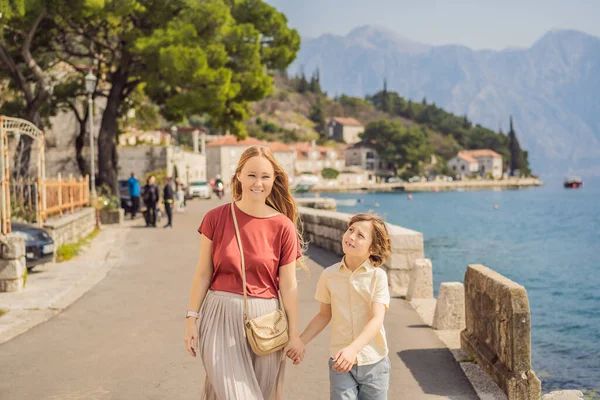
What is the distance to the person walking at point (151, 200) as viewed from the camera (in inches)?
959

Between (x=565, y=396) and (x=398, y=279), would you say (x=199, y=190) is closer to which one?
(x=398, y=279)

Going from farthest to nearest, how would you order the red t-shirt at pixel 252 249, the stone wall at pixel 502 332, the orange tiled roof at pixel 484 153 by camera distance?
the orange tiled roof at pixel 484 153 → the stone wall at pixel 502 332 → the red t-shirt at pixel 252 249

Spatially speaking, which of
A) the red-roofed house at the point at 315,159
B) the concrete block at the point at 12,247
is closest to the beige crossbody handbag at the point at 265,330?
the concrete block at the point at 12,247

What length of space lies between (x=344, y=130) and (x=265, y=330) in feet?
626

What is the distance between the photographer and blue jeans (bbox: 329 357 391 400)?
3.78 m

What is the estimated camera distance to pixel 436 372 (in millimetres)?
6500

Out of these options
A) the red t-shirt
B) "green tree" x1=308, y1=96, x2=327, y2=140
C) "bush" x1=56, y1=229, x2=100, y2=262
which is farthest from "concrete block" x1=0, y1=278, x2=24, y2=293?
"green tree" x1=308, y1=96, x2=327, y2=140

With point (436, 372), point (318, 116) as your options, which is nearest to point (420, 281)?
point (436, 372)

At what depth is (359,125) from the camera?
197 meters

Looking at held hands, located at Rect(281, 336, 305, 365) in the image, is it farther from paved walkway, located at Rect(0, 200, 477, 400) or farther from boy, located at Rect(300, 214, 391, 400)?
paved walkway, located at Rect(0, 200, 477, 400)

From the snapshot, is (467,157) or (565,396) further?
(467,157)

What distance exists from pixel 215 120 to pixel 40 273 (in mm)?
20360

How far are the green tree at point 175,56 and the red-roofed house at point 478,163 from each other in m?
152

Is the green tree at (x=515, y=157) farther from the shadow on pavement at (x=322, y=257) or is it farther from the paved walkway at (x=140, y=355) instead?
the paved walkway at (x=140, y=355)
